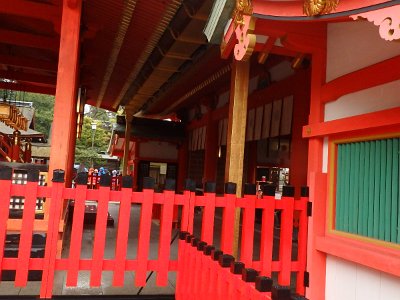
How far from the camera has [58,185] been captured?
359 cm

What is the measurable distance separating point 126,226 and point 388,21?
109 inches

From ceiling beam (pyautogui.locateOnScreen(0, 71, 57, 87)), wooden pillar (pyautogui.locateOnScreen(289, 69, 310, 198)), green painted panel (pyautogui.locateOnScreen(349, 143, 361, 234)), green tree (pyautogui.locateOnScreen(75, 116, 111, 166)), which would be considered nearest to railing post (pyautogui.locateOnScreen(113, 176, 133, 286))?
green painted panel (pyautogui.locateOnScreen(349, 143, 361, 234))

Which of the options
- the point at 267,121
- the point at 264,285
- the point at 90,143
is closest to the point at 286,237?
the point at 264,285

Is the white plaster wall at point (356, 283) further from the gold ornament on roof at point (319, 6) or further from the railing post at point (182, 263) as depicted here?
the gold ornament on roof at point (319, 6)

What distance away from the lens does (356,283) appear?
11.4 feet

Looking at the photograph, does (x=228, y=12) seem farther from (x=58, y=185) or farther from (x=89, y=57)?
(x=89, y=57)

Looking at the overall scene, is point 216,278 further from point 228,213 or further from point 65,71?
point 65,71

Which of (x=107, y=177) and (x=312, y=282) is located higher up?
(x=107, y=177)

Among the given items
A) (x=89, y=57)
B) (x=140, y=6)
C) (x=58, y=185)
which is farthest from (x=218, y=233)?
(x=58, y=185)

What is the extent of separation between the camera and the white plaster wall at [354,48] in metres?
3.30

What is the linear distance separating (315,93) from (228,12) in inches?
53.3

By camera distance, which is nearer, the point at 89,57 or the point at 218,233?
the point at 89,57

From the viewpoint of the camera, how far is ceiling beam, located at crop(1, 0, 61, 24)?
5.74m

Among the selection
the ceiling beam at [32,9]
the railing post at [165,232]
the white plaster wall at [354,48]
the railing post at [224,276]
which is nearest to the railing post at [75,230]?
the railing post at [165,232]
